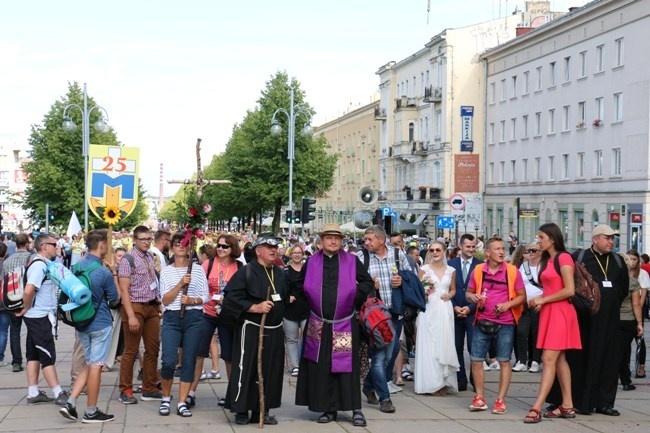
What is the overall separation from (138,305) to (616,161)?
42.0 m

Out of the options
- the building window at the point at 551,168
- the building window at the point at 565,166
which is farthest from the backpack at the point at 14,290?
the building window at the point at 551,168

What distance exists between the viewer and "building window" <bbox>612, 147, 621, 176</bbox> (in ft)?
163

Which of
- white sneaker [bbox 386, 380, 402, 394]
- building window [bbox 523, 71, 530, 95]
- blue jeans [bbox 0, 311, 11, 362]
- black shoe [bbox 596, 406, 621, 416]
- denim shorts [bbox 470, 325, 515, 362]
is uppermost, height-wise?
building window [bbox 523, 71, 530, 95]

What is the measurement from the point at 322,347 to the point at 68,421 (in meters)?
2.55

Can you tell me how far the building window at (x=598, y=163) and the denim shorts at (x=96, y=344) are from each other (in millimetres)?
44084

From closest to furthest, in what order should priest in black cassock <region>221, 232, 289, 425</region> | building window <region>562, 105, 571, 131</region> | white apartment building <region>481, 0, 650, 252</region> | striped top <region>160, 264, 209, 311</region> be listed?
priest in black cassock <region>221, 232, 289, 425</region>, striped top <region>160, 264, 209, 311</region>, white apartment building <region>481, 0, 650, 252</region>, building window <region>562, 105, 571, 131</region>

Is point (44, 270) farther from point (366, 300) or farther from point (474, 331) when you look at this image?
point (474, 331)

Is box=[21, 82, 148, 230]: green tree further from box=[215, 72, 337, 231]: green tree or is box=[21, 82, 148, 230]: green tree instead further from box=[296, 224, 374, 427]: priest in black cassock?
box=[296, 224, 374, 427]: priest in black cassock

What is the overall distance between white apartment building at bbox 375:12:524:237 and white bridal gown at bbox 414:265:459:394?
155 ft

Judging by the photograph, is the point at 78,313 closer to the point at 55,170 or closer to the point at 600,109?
the point at 600,109

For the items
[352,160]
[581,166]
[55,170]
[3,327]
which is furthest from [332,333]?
[352,160]

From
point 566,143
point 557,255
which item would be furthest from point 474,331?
point 566,143

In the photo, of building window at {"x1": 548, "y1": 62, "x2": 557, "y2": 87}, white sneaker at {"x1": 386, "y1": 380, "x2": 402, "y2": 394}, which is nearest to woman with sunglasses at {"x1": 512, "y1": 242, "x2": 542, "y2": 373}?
white sneaker at {"x1": 386, "y1": 380, "x2": 402, "y2": 394}

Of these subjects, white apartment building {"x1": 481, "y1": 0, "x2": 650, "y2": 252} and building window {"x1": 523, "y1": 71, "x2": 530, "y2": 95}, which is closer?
white apartment building {"x1": 481, "y1": 0, "x2": 650, "y2": 252}
